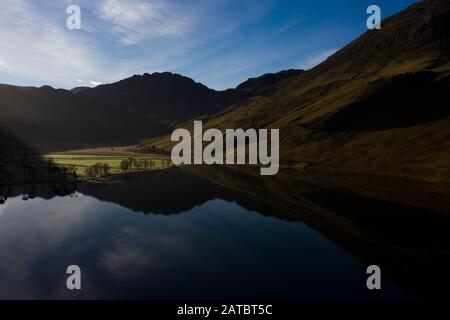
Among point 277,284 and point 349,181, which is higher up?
point 349,181

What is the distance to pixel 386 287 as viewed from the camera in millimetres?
54188

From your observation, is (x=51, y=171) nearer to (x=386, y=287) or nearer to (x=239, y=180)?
(x=239, y=180)

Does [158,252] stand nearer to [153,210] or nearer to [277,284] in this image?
[277,284]

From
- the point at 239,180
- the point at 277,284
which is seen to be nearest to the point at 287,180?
the point at 239,180

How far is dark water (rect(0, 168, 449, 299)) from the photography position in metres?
53.9

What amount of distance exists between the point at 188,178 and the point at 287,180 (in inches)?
2083

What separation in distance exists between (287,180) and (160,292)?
12788 cm

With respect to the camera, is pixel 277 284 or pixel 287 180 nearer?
pixel 277 284

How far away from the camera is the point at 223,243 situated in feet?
259

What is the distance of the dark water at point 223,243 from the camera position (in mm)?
53938
